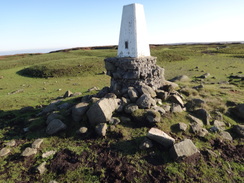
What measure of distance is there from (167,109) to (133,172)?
6644 mm

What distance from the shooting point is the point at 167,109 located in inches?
564

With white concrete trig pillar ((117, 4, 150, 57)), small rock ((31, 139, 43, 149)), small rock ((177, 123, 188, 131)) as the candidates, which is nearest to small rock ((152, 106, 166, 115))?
small rock ((177, 123, 188, 131))

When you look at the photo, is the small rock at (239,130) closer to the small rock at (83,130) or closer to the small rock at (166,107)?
the small rock at (166,107)

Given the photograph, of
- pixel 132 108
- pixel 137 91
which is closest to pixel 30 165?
pixel 132 108

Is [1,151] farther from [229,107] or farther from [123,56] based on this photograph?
[229,107]

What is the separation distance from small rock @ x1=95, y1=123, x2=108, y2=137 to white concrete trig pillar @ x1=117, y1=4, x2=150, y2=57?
24.5 feet

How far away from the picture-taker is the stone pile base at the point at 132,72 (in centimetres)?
1608

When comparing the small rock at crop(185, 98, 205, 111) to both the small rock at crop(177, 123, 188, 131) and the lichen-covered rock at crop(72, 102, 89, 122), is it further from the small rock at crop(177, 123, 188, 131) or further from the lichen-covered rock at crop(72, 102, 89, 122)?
the lichen-covered rock at crop(72, 102, 89, 122)

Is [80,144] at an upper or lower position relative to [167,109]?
lower

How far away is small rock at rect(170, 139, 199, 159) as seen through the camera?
32.6 feet

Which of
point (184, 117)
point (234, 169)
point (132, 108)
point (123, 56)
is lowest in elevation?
point (234, 169)

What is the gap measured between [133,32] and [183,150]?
11.0 meters

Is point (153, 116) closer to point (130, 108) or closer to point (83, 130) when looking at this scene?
point (130, 108)

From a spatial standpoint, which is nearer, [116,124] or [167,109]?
[116,124]
